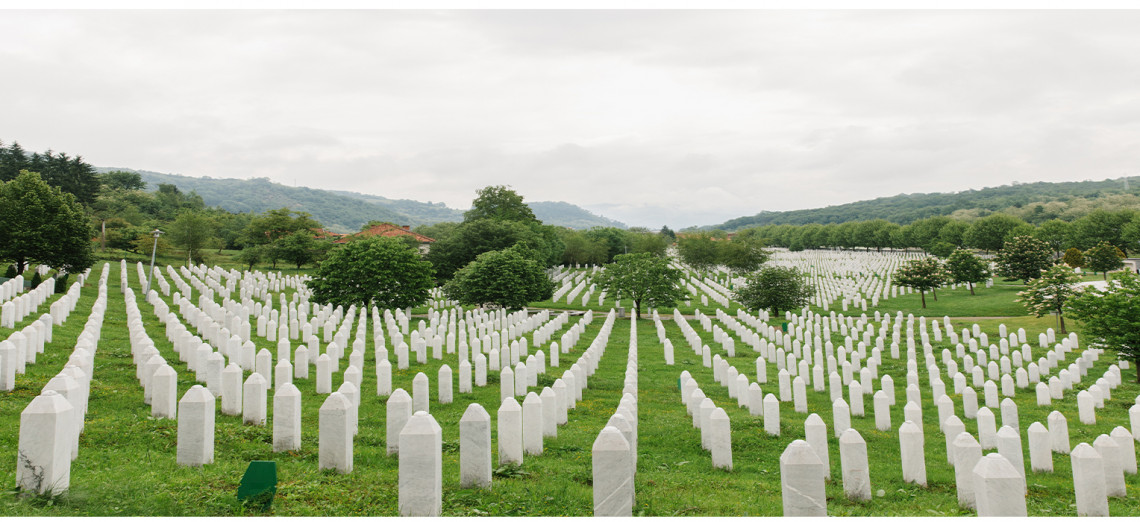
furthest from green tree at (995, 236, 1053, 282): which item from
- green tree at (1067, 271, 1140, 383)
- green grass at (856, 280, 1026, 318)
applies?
green tree at (1067, 271, 1140, 383)

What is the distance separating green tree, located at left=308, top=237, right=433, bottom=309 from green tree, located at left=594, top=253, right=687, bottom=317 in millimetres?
12015

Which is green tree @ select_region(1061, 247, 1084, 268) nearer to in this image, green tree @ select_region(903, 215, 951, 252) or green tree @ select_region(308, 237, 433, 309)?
green tree @ select_region(903, 215, 951, 252)

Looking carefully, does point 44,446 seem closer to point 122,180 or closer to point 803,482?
point 803,482

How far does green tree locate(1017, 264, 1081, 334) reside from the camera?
28.1m

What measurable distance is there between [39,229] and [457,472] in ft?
103

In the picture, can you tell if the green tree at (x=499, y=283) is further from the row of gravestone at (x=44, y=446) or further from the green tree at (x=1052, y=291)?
the row of gravestone at (x=44, y=446)

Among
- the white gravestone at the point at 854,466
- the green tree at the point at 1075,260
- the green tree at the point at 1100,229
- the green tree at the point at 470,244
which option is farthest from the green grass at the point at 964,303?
the white gravestone at the point at 854,466

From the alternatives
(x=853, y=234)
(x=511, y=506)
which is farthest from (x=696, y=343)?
(x=853, y=234)

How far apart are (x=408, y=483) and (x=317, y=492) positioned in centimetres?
112

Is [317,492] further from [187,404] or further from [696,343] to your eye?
[696,343]

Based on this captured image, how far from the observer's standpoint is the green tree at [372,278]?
28.5 meters

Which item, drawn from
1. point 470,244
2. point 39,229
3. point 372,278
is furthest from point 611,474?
point 470,244

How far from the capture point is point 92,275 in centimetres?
3291

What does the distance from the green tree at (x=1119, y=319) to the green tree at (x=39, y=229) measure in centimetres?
4073
